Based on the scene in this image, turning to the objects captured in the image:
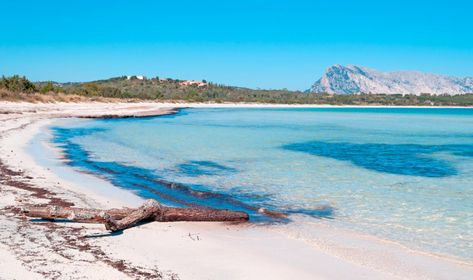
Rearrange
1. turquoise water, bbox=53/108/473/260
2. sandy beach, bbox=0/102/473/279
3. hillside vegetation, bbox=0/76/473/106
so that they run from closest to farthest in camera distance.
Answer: sandy beach, bbox=0/102/473/279
turquoise water, bbox=53/108/473/260
hillside vegetation, bbox=0/76/473/106

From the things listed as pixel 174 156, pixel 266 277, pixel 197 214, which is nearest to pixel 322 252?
pixel 266 277

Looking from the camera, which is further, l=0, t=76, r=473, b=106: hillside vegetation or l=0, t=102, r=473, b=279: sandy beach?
l=0, t=76, r=473, b=106: hillside vegetation

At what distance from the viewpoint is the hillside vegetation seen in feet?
187

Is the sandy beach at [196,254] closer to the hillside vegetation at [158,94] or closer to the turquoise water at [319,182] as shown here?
the turquoise water at [319,182]

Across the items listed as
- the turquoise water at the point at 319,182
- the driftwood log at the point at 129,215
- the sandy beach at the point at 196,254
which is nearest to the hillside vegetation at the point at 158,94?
the turquoise water at the point at 319,182

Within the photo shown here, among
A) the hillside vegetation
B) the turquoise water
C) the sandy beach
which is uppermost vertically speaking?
the hillside vegetation

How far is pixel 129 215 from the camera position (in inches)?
293

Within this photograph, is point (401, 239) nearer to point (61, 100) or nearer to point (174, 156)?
point (174, 156)

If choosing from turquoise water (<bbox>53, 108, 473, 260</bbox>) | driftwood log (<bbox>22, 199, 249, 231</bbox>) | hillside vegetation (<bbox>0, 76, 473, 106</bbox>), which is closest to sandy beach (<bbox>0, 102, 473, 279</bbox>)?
driftwood log (<bbox>22, 199, 249, 231</bbox>)

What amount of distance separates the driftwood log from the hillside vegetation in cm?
4517

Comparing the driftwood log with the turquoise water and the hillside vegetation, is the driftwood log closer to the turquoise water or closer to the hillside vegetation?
the turquoise water

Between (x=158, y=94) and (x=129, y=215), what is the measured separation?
97.0m

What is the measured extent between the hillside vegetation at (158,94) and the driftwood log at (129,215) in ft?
148

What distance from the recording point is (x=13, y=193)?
945cm
